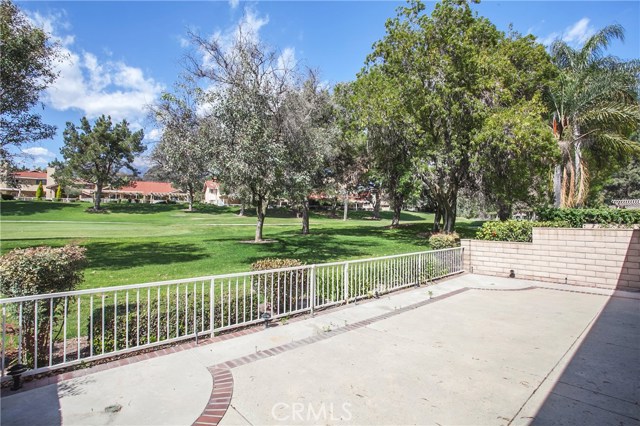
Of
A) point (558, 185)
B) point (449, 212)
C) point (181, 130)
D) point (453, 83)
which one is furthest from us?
point (449, 212)

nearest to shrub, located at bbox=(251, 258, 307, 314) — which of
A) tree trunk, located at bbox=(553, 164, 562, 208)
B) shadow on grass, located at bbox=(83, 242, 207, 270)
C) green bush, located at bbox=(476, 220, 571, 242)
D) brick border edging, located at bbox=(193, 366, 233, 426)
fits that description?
brick border edging, located at bbox=(193, 366, 233, 426)

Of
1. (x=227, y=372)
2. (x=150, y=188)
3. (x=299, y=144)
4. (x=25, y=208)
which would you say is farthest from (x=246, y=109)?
(x=150, y=188)

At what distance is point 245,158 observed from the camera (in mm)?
11953

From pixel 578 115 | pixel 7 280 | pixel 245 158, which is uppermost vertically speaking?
pixel 578 115

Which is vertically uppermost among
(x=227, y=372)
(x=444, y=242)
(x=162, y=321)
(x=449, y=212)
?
(x=449, y=212)

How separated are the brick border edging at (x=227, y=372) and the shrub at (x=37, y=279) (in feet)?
6.98

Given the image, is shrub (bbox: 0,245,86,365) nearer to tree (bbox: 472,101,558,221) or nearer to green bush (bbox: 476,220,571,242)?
green bush (bbox: 476,220,571,242)

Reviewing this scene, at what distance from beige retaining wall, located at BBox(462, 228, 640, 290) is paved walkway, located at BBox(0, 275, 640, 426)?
3735 mm

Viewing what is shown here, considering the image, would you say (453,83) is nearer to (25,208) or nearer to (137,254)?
(137,254)

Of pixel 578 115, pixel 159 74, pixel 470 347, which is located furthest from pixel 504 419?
pixel 578 115

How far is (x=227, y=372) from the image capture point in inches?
161

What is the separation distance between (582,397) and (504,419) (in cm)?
112

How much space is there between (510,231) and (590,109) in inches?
428

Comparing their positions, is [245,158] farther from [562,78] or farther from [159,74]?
[562,78]
